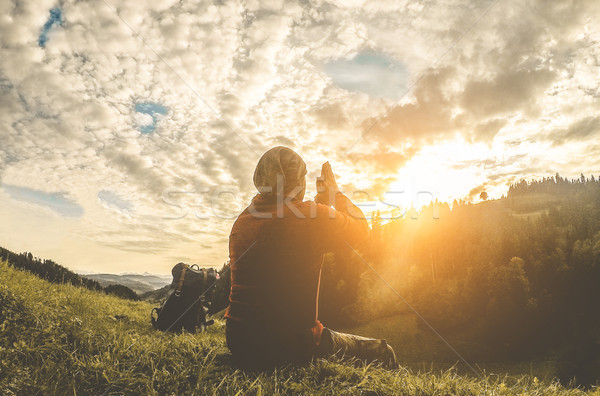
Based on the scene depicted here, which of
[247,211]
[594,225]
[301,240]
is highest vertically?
[594,225]

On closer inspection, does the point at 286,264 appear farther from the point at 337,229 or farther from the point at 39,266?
the point at 39,266

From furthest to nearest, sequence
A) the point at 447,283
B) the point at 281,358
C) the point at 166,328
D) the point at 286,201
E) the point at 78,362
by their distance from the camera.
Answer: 1. the point at 447,283
2. the point at 166,328
3. the point at 286,201
4. the point at 281,358
5. the point at 78,362

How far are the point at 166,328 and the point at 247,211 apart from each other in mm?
4789

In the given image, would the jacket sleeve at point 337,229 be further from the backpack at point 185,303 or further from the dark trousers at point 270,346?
the backpack at point 185,303

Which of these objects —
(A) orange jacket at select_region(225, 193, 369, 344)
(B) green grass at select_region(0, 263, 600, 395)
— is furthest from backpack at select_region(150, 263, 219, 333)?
(A) orange jacket at select_region(225, 193, 369, 344)

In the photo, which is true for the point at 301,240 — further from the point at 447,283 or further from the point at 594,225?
the point at 594,225

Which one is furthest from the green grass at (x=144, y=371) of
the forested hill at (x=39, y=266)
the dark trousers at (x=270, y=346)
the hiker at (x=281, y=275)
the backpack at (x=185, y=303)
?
the forested hill at (x=39, y=266)

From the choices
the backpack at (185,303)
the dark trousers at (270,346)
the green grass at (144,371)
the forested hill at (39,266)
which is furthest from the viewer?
the forested hill at (39,266)

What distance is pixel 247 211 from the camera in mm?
4371

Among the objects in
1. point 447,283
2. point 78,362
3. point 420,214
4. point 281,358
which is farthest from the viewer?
point 420,214

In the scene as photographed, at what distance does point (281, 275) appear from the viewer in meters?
3.91

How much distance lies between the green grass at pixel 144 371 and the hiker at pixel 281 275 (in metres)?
0.26

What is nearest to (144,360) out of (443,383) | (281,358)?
(281,358)

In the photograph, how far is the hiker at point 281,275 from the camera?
3.87 meters
